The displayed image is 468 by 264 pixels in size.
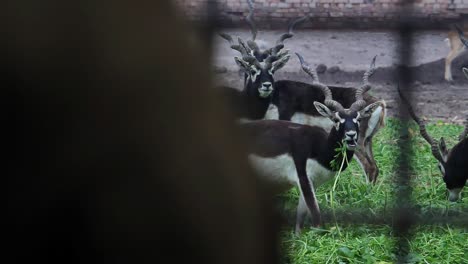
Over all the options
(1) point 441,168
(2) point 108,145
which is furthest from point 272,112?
(2) point 108,145

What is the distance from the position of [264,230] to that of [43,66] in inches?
3.7

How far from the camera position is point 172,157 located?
0.24 metres

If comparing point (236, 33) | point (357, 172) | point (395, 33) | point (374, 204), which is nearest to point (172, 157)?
point (395, 33)

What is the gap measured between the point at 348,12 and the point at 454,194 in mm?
611

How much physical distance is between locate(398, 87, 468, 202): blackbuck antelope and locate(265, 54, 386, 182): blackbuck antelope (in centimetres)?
16

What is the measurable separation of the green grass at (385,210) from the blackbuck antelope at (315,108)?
0.03m

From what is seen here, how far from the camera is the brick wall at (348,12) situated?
6.14 feet

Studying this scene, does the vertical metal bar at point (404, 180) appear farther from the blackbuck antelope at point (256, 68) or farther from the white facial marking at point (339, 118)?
the blackbuck antelope at point (256, 68)

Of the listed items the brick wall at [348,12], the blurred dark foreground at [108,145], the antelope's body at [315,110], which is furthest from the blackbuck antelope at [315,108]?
the blurred dark foreground at [108,145]

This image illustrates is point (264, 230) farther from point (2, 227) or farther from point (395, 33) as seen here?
point (395, 33)

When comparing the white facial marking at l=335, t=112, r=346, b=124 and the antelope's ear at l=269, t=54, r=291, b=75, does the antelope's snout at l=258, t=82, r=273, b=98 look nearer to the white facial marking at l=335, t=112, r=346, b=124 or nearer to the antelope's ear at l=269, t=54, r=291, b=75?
the antelope's ear at l=269, t=54, r=291, b=75

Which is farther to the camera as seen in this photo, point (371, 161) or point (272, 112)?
point (272, 112)

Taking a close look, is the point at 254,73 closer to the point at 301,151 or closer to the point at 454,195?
the point at 301,151

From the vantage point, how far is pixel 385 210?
76.9 inches
